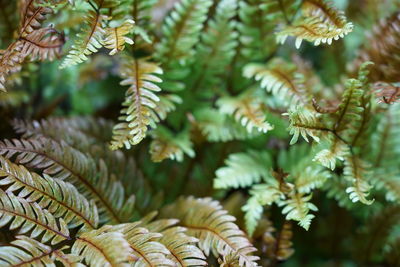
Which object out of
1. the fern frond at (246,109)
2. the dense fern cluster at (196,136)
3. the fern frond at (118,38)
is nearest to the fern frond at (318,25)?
the dense fern cluster at (196,136)

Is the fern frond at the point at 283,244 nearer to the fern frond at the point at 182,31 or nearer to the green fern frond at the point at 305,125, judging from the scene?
the green fern frond at the point at 305,125

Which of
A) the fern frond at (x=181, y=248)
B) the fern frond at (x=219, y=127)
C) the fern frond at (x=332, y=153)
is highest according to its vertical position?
the fern frond at (x=219, y=127)

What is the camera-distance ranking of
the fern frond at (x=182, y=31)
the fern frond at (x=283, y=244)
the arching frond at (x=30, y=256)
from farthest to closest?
the fern frond at (x=182, y=31), the fern frond at (x=283, y=244), the arching frond at (x=30, y=256)

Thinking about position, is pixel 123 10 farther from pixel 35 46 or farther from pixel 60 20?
pixel 60 20

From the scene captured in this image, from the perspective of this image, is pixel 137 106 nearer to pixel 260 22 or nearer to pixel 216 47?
pixel 216 47

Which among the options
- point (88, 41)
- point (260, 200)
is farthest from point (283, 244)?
point (88, 41)

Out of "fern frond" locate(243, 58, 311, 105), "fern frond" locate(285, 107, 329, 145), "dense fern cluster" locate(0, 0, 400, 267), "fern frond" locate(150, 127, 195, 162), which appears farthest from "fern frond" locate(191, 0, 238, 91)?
"fern frond" locate(285, 107, 329, 145)
